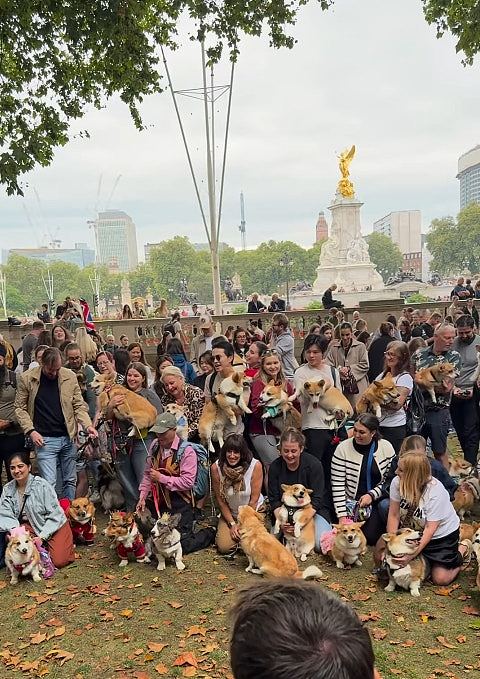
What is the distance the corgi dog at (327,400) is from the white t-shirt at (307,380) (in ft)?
0.17

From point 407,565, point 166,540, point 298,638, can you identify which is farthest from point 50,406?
point 298,638

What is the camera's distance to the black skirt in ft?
15.9

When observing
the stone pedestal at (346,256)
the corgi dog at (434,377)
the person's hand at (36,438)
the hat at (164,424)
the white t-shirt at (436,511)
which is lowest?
the white t-shirt at (436,511)

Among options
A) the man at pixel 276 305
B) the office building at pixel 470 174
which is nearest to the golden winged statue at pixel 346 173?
the man at pixel 276 305

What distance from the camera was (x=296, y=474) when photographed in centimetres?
581

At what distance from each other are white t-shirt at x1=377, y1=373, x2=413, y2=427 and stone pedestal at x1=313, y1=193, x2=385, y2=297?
48.5 m

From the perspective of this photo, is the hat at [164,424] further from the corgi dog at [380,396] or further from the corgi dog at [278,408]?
the corgi dog at [380,396]

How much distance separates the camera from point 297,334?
1867 cm

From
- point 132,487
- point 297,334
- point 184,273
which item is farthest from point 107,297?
point 132,487

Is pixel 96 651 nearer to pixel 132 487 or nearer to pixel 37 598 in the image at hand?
pixel 37 598

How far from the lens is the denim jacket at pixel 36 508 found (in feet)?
18.5

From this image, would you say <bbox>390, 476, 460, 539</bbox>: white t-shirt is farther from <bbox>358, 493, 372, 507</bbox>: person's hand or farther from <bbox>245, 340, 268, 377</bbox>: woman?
<bbox>245, 340, 268, 377</bbox>: woman

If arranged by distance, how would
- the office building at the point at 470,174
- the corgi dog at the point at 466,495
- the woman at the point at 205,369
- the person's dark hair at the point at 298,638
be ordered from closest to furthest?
1. the person's dark hair at the point at 298,638
2. the corgi dog at the point at 466,495
3. the woman at the point at 205,369
4. the office building at the point at 470,174

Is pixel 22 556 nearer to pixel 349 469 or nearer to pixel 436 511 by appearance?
pixel 349 469
